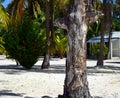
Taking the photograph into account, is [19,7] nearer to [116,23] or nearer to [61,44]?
[61,44]

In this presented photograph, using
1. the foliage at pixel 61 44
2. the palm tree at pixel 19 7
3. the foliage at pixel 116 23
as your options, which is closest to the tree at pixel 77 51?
the palm tree at pixel 19 7

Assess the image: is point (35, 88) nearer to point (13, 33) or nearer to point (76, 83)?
point (76, 83)

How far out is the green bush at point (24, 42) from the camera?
2345cm

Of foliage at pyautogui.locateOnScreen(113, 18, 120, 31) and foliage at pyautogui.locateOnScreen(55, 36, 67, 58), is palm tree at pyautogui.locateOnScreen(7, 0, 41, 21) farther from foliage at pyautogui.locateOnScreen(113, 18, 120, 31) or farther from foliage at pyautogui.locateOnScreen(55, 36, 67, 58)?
foliage at pyautogui.locateOnScreen(113, 18, 120, 31)

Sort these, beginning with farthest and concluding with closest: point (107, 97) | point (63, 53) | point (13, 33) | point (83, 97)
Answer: point (63, 53)
point (13, 33)
point (107, 97)
point (83, 97)

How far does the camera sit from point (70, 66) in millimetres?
10039

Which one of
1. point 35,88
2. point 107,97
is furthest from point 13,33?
point 107,97

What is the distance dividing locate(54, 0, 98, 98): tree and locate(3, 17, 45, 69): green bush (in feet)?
44.6

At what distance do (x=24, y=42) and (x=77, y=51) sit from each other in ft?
46.2

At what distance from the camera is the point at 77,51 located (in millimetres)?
9961

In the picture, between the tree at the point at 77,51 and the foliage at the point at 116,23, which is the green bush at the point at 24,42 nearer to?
the tree at the point at 77,51

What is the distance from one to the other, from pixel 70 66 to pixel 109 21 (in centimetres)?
1769

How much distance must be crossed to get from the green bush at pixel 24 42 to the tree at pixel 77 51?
13594 millimetres

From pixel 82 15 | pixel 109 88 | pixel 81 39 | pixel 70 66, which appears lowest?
pixel 109 88
